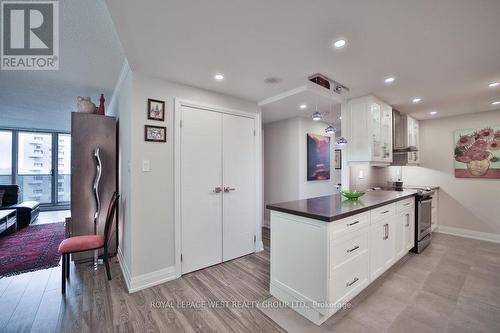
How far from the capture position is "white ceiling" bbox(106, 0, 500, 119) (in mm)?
1443

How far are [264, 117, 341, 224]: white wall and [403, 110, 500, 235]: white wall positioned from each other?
193 centimetres

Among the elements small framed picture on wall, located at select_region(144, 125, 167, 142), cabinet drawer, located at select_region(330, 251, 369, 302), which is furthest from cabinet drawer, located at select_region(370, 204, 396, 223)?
→ small framed picture on wall, located at select_region(144, 125, 167, 142)

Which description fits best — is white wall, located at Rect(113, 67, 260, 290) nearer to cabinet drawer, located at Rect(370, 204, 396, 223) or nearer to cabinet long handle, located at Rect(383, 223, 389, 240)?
cabinet drawer, located at Rect(370, 204, 396, 223)

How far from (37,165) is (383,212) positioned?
876 centimetres

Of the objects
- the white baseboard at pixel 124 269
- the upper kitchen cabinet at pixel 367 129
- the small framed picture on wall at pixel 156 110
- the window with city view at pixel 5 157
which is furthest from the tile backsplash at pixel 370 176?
the window with city view at pixel 5 157

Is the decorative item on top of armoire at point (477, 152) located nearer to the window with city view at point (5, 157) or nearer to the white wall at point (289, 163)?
the white wall at point (289, 163)

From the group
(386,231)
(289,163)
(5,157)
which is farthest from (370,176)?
(5,157)

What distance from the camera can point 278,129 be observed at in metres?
4.64

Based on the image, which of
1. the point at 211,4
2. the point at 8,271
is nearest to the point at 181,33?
the point at 211,4

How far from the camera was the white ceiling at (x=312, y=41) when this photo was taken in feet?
4.74

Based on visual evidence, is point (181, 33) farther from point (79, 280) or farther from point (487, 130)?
point (487, 130)

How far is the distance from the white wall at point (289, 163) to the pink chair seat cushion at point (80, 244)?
3.12 m

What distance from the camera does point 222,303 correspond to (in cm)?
206

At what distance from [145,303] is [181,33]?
2.45 meters
